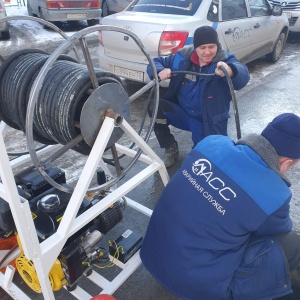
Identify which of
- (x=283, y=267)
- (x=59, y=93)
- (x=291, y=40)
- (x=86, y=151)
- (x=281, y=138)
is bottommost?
(x=291, y=40)

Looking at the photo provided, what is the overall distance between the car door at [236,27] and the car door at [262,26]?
0.22 meters

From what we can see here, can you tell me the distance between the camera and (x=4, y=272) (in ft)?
6.81

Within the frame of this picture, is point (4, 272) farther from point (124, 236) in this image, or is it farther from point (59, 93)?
point (59, 93)

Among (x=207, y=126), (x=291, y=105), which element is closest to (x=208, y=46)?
(x=207, y=126)

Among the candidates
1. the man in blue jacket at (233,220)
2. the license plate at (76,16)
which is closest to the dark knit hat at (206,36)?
the man in blue jacket at (233,220)

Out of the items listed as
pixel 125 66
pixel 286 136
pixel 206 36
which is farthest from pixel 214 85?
pixel 125 66

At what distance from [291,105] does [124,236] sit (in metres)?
3.70

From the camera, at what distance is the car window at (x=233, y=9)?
4.75m

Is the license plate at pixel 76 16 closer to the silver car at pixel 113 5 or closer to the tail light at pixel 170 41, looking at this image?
the silver car at pixel 113 5

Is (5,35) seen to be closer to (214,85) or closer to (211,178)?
(214,85)

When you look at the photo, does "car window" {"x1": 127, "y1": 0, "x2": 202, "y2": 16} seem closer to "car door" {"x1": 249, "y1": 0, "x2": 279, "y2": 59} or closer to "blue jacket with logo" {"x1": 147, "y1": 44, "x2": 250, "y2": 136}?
"car door" {"x1": 249, "y1": 0, "x2": 279, "y2": 59}

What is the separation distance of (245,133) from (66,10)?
5.93 meters

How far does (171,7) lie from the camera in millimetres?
4469

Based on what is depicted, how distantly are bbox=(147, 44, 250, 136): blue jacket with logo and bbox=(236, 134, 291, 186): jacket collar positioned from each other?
3.90 ft
